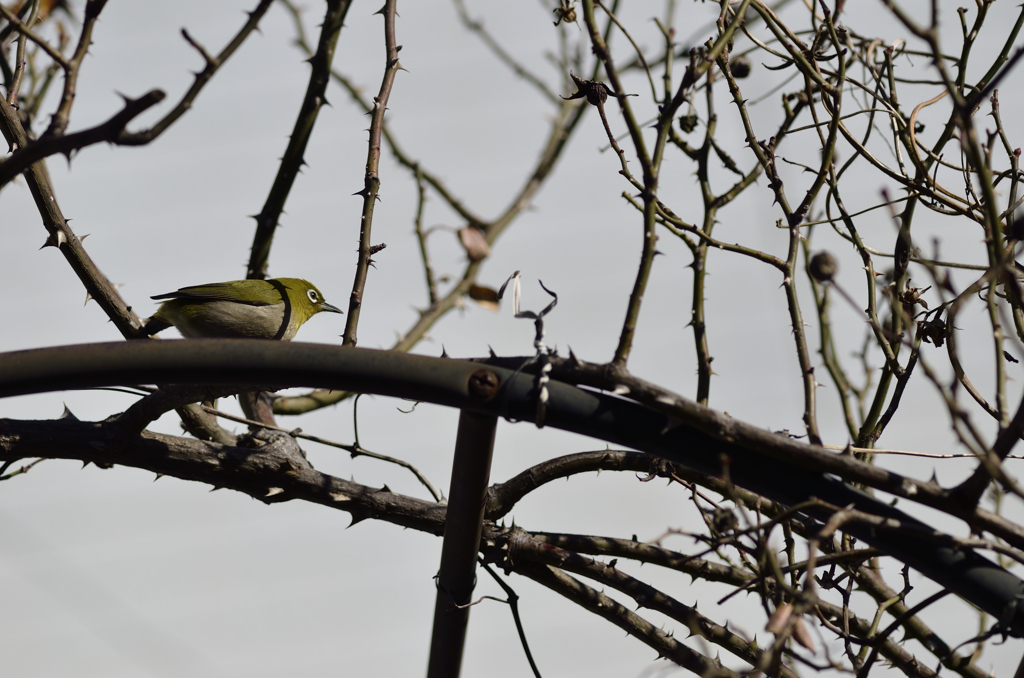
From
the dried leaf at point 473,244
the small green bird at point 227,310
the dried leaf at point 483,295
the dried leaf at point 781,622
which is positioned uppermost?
the small green bird at point 227,310

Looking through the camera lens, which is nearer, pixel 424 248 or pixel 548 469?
pixel 548 469

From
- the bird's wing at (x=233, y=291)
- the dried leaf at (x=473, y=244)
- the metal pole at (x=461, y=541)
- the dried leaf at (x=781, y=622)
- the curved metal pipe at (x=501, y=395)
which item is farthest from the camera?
the bird's wing at (x=233, y=291)

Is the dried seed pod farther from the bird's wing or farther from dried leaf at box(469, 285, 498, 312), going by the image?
the bird's wing

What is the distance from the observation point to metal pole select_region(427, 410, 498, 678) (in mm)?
1747

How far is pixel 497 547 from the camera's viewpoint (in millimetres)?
2277

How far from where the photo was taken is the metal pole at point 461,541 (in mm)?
1747

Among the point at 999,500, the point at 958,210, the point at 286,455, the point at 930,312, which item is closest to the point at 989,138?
the point at 958,210

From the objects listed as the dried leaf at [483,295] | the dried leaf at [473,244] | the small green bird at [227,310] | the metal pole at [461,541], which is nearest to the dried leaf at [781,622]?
the metal pole at [461,541]

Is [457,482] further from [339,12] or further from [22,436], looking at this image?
[339,12]

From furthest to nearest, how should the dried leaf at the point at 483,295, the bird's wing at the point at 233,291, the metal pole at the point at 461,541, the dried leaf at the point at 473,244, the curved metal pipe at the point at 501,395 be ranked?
the bird's wing at the point at 233,291, the dried leaf at the point at 483,295, the dried leaf at the point at 473,244, the metal pole at the point at 461,541, the curved metal pipe at the point at 501,395

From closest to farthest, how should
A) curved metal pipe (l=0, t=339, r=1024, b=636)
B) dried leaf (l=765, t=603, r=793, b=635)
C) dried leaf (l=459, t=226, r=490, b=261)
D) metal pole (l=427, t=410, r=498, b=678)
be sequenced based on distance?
1. dried leaf (l=765, t=603, r=793, b=635)
2. curved metal pipe (l=0, t=339, r=1024, b=636)
3. metal pole (l=427, t=410, r=498, b=678)
4. dried leaf (l=459, t=226, r=490, b=261)

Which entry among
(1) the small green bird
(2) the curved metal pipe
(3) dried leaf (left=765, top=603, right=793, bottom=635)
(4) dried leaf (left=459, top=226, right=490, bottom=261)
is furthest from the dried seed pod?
(1) the small green bird

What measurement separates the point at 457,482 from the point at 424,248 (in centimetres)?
218

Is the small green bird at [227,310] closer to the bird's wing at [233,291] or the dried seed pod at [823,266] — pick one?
the bird's wing at [233,291]
